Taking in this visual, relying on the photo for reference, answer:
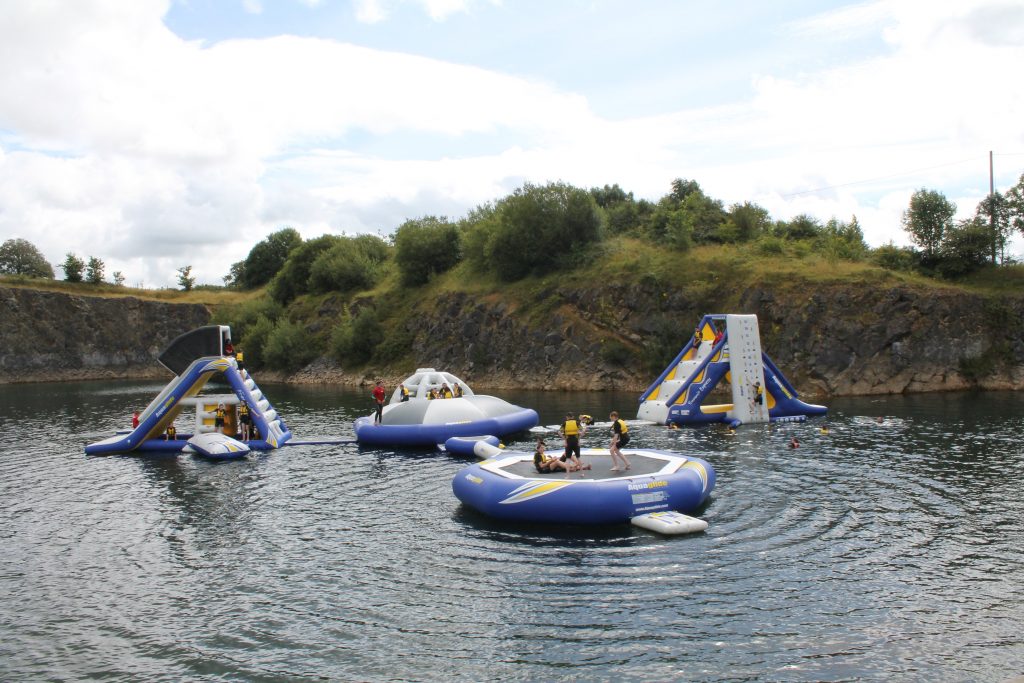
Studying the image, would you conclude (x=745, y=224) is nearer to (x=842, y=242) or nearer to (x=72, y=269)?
(x=842, y=242)

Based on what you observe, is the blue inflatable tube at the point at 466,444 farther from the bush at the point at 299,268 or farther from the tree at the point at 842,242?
the bush at the point at 299,268

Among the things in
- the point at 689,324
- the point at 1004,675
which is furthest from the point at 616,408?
the point at 1004,675

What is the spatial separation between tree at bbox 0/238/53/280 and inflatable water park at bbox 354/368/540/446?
380 feet

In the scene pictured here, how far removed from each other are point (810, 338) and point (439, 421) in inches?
1337

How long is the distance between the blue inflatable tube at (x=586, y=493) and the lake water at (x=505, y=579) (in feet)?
1.75

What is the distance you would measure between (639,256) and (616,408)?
25.4m

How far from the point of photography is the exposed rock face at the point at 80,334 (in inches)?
4090

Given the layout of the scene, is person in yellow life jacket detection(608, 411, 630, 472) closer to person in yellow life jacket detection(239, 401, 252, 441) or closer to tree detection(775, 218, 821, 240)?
person in yellow life jacket detection(239, 401, 252, 441)

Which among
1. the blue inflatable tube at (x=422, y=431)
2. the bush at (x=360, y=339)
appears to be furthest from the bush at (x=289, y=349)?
the blue inflatable tube at (x=422, y=431)

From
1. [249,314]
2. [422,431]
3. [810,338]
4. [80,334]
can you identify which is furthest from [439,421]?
[80,334]

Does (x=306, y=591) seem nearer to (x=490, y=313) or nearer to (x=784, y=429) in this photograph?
(x=784, y=429)

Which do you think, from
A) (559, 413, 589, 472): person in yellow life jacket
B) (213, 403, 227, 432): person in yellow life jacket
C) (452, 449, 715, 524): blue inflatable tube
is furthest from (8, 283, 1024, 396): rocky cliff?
(452, 449, 715, 524): blue inflatable tube

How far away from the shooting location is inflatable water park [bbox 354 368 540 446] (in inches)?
1416

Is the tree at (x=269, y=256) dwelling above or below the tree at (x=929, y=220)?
above
